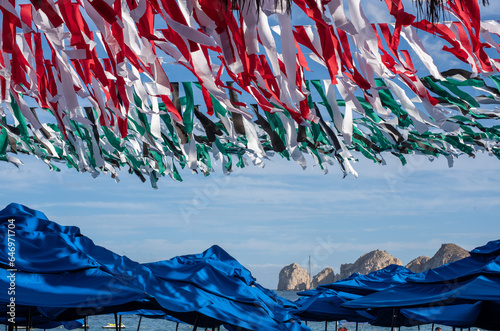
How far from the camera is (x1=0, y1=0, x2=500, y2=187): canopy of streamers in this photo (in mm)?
3738

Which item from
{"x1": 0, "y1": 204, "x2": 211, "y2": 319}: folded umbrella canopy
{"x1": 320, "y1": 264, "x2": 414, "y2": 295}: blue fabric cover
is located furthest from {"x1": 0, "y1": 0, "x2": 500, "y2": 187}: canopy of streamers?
{"x1": 320, "y1": 264, "x2": 414, "y2": 295}: blue fabric cover

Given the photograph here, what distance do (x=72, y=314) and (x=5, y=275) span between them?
335cm

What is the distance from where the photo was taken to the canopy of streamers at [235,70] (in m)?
3.74

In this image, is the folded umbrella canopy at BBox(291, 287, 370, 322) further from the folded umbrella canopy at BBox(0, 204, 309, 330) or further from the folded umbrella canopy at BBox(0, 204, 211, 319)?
the folded umbrella canopy at BBox(0, 204, 211, 319)

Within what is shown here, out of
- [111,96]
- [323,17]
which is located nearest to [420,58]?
[323,17]

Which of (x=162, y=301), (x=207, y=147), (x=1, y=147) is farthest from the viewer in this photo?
(x=207, y=147)

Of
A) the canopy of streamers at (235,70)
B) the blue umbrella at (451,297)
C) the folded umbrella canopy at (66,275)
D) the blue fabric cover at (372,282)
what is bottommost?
the blue fabric cover at (372,282)

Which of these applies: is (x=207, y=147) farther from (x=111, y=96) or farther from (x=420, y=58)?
(x=420, y=58)

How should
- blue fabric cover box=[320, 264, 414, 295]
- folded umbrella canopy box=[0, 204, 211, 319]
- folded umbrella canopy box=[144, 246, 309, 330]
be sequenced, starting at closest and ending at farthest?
folded umbrella canopy box=[0, 204, 211, 319] → folded umbrella canopy box=[144, 246, 309, 330] → blue fabric cover box=[320, 264, 414, 295]

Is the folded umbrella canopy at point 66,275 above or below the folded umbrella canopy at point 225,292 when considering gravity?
above

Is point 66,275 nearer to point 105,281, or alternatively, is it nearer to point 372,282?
point 105,281

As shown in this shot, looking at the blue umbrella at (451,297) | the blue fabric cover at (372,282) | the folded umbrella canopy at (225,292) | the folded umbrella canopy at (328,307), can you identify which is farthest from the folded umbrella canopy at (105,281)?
the blue fabric cover at (372,282)

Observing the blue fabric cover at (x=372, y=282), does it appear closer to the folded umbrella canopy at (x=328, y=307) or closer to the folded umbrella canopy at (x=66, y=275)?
the folded umbrella canopy at (x=328, y=307)

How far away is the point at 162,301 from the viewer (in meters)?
6.25
